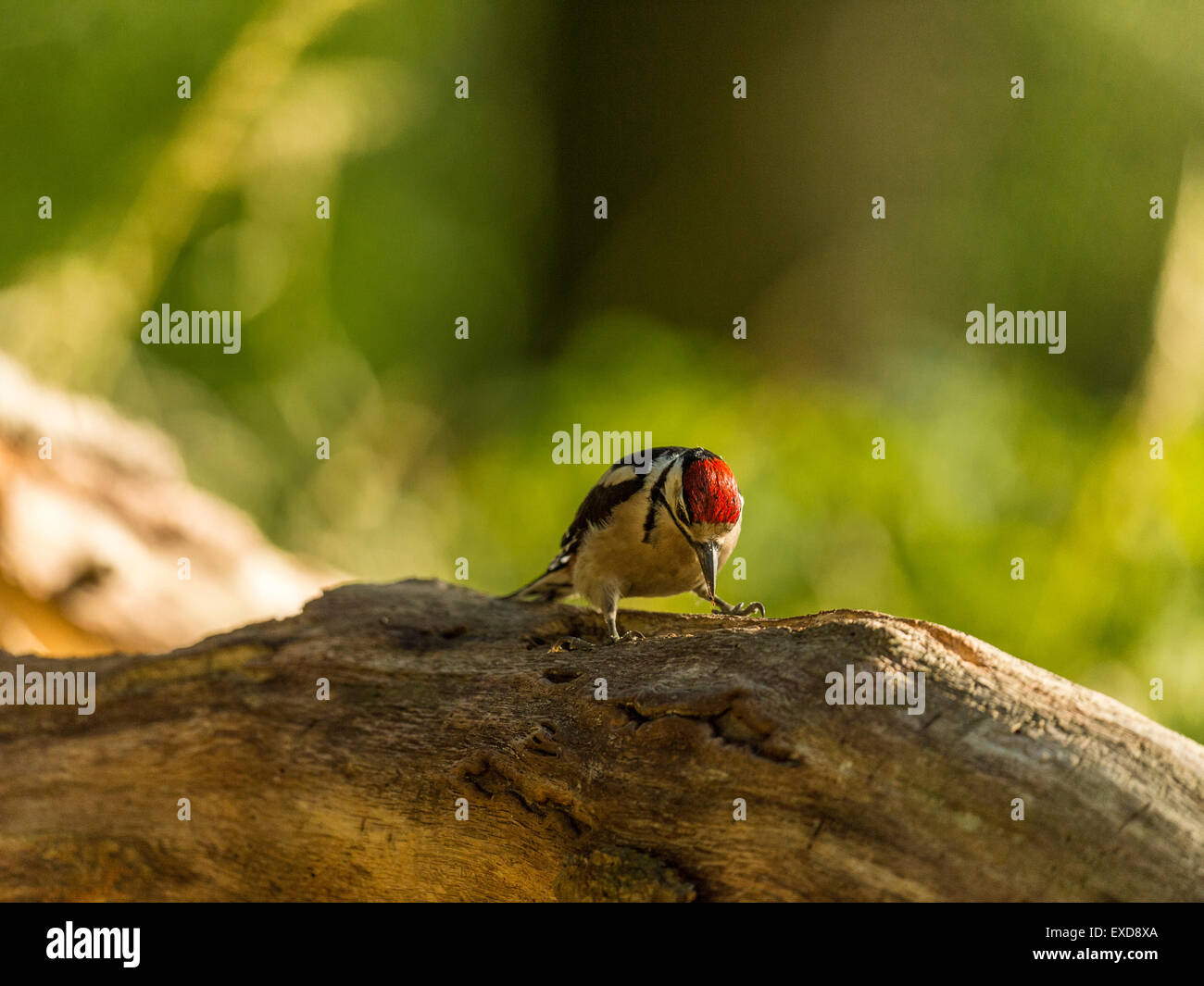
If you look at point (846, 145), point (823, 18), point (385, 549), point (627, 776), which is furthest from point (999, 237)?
point (627, 776)

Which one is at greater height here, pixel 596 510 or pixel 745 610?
pixel 596 510

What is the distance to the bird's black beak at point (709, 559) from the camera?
2.68m

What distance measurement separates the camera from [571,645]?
242 centimetres

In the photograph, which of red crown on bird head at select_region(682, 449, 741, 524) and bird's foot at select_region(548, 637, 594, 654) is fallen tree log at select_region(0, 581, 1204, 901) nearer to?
bird's foot at select_region(548, 637, 594, 654)

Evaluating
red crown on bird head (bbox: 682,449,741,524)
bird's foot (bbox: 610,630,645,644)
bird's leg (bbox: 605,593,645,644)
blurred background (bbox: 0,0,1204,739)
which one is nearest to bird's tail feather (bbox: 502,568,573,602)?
bird's leg (bbox: 605,593,645,644)

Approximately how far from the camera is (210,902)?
2.34m

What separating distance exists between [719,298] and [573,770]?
5.56 meters

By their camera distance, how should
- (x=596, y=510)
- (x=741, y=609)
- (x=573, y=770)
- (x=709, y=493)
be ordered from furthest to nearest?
(x=596, y=510) → (x=741, y=609) → (x=709, y=493) → (x=573, y=770)

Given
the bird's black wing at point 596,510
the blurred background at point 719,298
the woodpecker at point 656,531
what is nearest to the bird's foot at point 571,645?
the woodpecker at point 656,531

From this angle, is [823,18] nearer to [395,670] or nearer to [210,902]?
[395,670]

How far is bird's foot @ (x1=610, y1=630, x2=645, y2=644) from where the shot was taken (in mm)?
2347

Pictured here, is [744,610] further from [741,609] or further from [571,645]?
[571,645]

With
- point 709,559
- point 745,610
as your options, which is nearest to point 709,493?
point 709,559

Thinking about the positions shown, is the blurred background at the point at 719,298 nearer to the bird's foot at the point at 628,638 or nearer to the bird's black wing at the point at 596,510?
the bird's black wing at the point at 596,510
